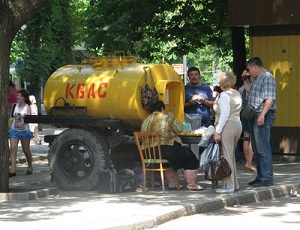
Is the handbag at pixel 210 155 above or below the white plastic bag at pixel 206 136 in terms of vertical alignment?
below

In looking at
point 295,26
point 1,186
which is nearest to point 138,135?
point 1,186

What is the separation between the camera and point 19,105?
18.1 meters

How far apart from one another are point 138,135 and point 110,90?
45.3 inches

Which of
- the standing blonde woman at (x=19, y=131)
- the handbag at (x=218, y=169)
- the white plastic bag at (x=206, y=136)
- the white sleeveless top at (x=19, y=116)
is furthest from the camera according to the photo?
the white sleeveless top at (x=19, y=116)

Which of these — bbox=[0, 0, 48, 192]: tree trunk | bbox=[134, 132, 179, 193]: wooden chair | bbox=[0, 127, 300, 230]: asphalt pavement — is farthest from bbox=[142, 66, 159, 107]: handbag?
bbox=[0, 0, 48, 192]: tree trunk

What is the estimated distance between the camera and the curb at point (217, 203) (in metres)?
10.6

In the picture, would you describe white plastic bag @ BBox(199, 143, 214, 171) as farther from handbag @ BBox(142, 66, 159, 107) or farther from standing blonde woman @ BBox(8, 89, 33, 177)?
standing blonde woman @ BBox(8, 89, 33, 177)

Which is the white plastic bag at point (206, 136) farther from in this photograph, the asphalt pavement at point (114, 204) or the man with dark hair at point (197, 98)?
the man with dark hair at point (197, 98)

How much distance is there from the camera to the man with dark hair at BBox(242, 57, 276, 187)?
551 inches

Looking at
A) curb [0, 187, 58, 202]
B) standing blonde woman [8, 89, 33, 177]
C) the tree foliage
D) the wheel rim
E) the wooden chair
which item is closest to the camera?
curb [0, 187, 58, 202]

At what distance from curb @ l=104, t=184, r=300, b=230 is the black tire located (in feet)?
7.82

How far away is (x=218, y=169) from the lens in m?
13.4

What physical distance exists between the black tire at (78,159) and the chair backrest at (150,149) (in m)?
0.77

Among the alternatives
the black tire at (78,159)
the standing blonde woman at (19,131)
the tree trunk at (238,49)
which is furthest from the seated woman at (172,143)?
the tree trunk at (238,49)
